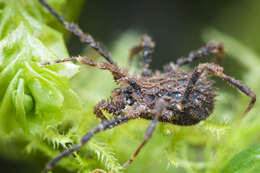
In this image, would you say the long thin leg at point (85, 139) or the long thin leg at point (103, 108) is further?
the long thin leg at point (103, 108)

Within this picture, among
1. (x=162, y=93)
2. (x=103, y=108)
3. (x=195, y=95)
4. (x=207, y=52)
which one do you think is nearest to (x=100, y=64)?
(x=103, y=108)

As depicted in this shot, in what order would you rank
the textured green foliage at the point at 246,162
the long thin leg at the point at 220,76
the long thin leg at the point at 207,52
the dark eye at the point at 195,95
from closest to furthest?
the textured green foliage at the point at 246,162 < the long thin leg at the point at 220,76 < the dark eye at the point at 195,95 < the long thin leg at the point at 207,52

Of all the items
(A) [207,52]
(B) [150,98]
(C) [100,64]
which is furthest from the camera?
(A) [207,52]

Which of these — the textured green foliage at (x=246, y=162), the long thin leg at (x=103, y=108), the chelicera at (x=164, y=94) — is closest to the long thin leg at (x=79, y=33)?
the chelicera at (x=164, y=94)

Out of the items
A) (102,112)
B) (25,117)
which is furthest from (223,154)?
(25,117)

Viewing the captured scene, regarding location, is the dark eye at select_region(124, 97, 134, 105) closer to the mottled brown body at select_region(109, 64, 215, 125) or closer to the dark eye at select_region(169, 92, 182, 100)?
the mottled brown body at select_region(109, 64, 215, 125)

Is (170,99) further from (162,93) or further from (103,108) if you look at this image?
(103,108)

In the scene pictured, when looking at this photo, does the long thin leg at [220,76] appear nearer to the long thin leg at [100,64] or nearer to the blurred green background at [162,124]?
the blurred green background at [162,124]

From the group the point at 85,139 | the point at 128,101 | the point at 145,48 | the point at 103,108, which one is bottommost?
the point at 85,139

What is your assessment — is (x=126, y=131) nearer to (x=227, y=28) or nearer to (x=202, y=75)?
(x=202, y=75)
